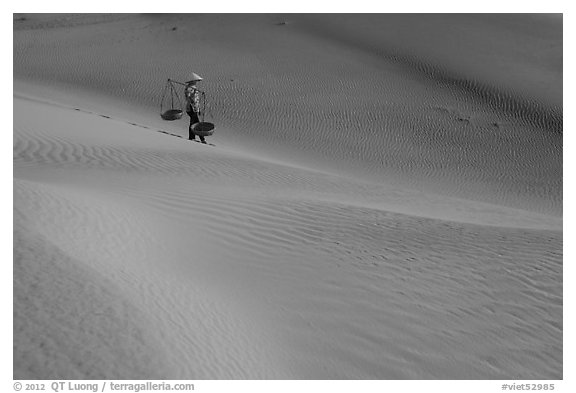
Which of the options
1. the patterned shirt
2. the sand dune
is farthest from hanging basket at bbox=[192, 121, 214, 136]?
the sand dune

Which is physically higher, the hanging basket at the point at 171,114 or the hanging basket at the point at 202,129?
the hanging basket at the point at 171,114

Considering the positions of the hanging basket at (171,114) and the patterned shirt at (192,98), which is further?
the hanging basket at (171,114)

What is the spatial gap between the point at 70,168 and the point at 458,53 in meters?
20.5

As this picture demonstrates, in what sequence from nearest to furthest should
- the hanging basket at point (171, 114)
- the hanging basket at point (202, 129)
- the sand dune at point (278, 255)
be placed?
the sand dune at point (278, 255) → the hanging basket at point (171, 114) → the hanging basket at point (202, 129)

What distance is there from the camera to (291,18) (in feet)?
99.9

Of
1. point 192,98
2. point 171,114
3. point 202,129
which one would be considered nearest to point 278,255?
point 192,98

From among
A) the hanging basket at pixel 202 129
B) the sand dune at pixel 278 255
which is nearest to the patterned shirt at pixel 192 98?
the hanging basket at pixel 202 129

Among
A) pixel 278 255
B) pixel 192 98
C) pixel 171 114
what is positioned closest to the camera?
pixel 278 255

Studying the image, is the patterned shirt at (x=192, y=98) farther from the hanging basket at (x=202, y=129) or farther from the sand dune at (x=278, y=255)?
the sand dune at (x=278, y=255)

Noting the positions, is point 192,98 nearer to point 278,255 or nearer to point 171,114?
point 171,114

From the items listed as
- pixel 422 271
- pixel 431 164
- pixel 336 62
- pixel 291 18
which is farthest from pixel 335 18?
pixel 422 271

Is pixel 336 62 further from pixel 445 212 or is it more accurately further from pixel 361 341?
pixel 361 341

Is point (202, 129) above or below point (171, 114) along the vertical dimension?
below

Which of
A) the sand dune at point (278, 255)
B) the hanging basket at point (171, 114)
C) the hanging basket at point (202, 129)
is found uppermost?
the hanging basket at point (171, 114)
